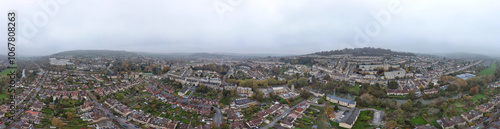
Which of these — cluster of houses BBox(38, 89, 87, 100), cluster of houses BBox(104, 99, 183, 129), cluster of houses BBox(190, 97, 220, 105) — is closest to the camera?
cluster of houses BBox(104, 99, 183, 129)

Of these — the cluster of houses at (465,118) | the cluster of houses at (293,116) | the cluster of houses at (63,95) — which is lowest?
the cluster of houses at (293,116)

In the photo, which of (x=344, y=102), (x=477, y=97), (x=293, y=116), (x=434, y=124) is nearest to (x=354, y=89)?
(x=344, y=102)

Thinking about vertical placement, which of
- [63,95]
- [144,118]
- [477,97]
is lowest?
[144,118]

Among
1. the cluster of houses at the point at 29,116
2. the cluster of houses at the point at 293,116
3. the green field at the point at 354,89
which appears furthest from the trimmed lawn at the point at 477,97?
the cluster of houses at the point at 29,116

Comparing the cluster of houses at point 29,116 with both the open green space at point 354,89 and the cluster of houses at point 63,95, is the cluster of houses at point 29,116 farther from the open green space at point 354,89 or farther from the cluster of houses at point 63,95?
the open green space at point 354,89

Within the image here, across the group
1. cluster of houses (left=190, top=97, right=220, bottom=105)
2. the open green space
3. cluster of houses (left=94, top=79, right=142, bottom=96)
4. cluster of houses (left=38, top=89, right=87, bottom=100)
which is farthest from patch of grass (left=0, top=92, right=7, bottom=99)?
the open green space

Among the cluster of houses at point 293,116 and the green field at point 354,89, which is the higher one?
the green field at point 354,89

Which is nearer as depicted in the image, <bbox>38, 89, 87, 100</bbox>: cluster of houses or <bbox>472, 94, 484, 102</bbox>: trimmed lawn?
<bbox>472, 94, 484, 102</bbox>: trimmed lawn

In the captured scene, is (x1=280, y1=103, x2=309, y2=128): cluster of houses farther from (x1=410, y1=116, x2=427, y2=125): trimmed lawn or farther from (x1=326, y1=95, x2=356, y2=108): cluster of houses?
(x1=410, y1=116, x2=427, y2=125): trimmed lawn

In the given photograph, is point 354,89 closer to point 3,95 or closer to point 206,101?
point 206,101

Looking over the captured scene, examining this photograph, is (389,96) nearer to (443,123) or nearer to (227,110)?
(443,123)

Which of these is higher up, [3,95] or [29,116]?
[3,95]
